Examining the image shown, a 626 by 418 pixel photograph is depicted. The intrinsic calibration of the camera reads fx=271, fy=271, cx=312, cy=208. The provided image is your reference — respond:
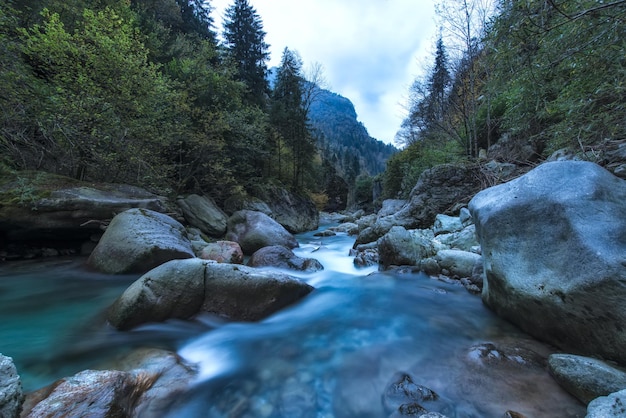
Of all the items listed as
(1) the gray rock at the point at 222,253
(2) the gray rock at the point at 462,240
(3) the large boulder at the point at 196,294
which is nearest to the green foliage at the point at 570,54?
(2) the gray rock at the point at 462,240

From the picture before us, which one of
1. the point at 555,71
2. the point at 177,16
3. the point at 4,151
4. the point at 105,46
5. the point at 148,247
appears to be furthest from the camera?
the point at 177,16

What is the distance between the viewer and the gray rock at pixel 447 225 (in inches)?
312

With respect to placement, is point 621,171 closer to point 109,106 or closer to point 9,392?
point 9,392

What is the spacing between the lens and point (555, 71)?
3564mm

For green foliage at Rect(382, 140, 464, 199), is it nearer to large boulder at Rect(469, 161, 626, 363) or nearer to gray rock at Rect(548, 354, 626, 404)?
large boulder at Rect(469, 161, 626, 363)

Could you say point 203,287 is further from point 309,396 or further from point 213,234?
point 213,234

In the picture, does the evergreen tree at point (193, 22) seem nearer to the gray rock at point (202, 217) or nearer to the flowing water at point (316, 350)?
the gray rock at point (202, 217)

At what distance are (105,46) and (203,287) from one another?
7.05 meters

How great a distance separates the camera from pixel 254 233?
30.8 ft

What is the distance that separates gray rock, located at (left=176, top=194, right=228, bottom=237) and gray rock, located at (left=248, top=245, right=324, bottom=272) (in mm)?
3922

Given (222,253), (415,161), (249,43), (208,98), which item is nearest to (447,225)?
(222,253)

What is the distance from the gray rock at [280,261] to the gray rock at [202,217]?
3.92 metres

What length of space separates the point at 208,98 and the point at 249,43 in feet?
48.6

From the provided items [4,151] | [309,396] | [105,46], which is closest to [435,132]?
[105,46]
